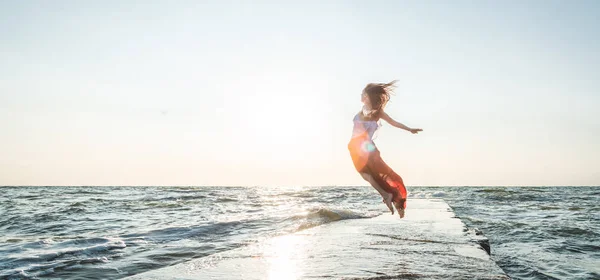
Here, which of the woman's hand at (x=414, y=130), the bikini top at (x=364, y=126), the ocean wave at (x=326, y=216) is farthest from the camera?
the ocean wave at (x=326, y=216)

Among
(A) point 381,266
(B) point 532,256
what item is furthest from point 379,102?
(B) point 532,256

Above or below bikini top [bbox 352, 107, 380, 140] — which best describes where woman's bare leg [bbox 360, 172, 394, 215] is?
below

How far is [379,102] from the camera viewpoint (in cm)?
681

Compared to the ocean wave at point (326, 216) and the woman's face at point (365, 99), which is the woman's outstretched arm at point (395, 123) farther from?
→ the ocean wave at point (326, 216)

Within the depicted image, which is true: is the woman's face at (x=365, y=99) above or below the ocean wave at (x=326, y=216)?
above

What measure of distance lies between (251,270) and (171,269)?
2.74 ft

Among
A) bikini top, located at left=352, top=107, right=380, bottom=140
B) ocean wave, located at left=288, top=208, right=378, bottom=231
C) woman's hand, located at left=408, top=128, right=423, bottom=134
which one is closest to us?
woman's hand, located at left=408, top=128, right=423, bottom=134

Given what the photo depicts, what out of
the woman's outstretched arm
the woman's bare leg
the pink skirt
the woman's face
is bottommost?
the woman's bare leg

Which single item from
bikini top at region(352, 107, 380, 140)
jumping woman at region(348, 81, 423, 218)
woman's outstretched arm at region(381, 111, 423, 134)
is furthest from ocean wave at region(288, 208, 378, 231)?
woman's outstretched arm at region(381, 111, 423, 134)

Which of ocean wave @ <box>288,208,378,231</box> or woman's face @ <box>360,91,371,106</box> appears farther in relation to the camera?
ocean wave @ <box>288,208,378,231</box>

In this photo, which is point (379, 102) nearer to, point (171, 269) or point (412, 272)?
point (412, 272)

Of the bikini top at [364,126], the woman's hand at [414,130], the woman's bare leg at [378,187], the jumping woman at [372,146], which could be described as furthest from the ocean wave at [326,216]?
the woman's hand at [414,130]

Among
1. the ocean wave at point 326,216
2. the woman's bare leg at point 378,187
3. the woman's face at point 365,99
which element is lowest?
the ocean wave at point 326,216

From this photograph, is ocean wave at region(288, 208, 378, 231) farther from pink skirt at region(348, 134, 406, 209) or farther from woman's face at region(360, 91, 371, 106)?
woman's face at region(360, 91, 371, 106)
